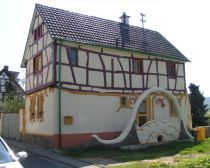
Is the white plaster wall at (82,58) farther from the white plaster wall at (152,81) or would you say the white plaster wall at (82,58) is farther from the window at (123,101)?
the white plaster wall at (152,81)

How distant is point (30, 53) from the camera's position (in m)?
23.5

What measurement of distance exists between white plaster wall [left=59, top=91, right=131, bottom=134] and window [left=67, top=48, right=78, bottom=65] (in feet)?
6.01

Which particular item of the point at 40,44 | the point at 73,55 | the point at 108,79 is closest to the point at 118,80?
the point at 108,79

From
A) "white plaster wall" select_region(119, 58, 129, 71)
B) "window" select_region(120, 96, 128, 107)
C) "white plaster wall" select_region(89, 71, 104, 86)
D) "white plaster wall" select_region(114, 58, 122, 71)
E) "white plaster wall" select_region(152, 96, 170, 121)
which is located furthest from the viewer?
"white plaster wall" select_region(152, 96, 170, 121)

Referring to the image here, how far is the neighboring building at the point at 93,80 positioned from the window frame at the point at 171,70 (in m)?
0.07

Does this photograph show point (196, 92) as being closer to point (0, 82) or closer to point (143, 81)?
point (143, 81)

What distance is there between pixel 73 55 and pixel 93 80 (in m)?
1.81

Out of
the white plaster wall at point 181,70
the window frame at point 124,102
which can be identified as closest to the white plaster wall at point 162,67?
the white plaster wall at point 181,70

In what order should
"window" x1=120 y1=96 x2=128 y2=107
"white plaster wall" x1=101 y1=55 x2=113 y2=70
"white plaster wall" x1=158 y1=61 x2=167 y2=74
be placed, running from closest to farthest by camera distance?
"white plaster wall" x1=101 y1=55 x2=113 y2=70 → "window" x1=120 y1=96 x2=128 y2=107 → "white plaster wall" x1=158 y1=61 x2=167 y2=74

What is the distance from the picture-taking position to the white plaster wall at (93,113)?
1922 cm

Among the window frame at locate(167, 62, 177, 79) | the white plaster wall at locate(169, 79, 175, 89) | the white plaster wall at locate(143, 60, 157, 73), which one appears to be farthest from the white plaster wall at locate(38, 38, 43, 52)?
the white plaster wall at locate(169, 79, 175, 89)

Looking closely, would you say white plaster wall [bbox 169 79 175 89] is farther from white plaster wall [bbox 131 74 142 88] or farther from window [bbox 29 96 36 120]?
window [bbox 29 96 36 120]

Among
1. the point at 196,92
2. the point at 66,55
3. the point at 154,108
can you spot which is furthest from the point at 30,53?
the point at 196,92

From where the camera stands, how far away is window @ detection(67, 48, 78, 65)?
64.7ft
